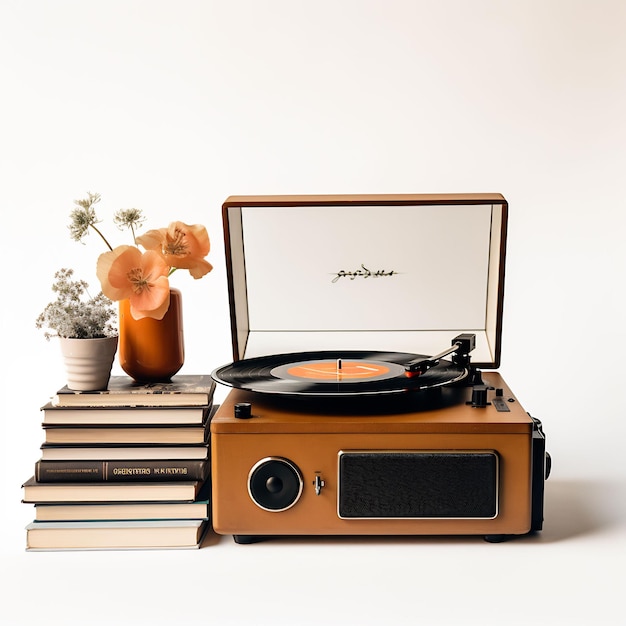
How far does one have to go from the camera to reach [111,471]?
190 cm

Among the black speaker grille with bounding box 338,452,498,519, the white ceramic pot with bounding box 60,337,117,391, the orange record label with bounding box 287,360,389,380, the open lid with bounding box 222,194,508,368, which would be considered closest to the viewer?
the black speaker grille with bounding box 338,452,498,519

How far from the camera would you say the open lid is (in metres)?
2.31

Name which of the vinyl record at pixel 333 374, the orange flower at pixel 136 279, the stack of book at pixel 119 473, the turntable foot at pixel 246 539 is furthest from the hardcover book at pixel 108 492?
the orange flower at pixel 136 279

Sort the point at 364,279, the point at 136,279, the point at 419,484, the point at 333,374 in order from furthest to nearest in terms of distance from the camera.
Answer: the point at 364,279 < the point at 333,374 < the point at 136,279 < the point at 419,484

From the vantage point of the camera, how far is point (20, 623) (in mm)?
1631

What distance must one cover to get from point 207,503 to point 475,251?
872 millimetres

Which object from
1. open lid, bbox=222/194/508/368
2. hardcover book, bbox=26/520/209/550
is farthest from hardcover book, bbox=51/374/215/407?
open lid, bbox=222/194/508/368

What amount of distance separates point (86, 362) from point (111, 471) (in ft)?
0.69

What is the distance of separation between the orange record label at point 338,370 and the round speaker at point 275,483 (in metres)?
0.25

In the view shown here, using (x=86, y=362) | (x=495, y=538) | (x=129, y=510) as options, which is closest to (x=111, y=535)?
(x=129, y=510)

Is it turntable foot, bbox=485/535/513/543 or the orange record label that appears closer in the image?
turntable foot, bbox=485/535/513/543

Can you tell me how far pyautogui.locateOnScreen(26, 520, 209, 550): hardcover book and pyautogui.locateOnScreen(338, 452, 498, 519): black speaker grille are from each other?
305 millimetres

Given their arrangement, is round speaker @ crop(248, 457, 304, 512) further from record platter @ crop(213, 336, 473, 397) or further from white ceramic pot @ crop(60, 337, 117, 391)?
white ceramic pot @ crop(60, 337, 117, 391)

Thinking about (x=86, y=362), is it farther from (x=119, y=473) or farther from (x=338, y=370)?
(x=338, y=370)
